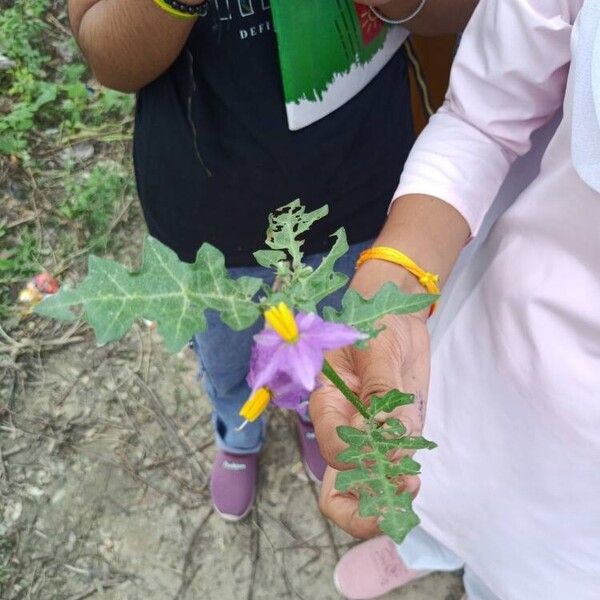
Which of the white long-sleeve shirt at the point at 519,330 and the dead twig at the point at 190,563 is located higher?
the white long-sleeve shirt at the point at 519,330

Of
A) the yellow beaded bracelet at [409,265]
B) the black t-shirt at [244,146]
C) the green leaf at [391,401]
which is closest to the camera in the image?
the green leaf at [391,401]

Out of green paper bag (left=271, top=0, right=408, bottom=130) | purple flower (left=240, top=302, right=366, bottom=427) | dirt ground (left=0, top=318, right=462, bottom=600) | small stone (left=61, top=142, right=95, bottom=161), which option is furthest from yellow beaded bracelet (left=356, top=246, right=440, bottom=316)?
small stone (left=61, top=142, right=95, bottom=161)

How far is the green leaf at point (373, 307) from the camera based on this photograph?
1.47ft

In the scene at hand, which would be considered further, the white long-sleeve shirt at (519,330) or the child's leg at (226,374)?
the child's leg at (226,374)

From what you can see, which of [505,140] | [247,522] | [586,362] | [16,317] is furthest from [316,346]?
[16,317]

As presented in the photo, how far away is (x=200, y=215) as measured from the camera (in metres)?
1.01

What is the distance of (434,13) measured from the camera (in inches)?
37.3

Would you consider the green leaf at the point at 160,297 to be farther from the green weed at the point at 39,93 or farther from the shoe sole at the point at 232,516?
the green weed at the point at 39,93

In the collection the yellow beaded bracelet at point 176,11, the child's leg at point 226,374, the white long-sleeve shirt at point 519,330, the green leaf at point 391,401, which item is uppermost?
the yellow beaded bracelet at point 176,11

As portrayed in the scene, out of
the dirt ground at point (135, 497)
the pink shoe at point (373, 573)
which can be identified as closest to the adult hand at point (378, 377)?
the pink shoe at point (373, 573)

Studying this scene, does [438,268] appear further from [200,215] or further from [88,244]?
[88,244]

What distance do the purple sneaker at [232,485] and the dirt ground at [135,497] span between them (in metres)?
0.05

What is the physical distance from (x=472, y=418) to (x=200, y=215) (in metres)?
0.46

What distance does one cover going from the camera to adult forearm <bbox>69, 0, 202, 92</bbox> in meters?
0.81
